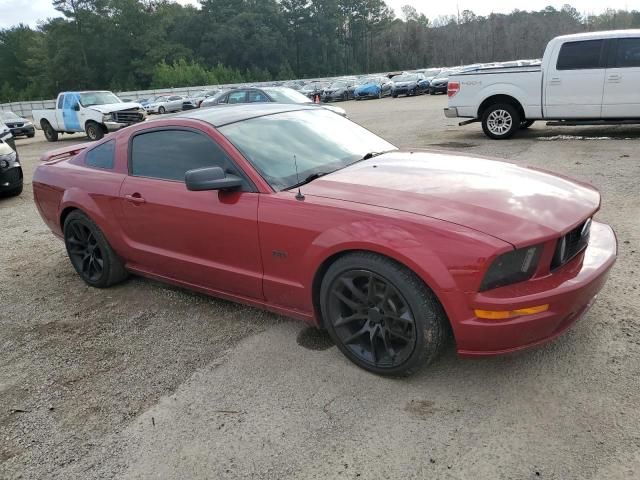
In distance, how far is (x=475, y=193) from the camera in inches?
115

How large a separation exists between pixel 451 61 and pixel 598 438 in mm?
118498

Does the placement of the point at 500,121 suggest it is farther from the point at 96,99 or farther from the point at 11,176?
the point at 96,99

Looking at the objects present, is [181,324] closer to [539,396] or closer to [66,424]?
[66,424]

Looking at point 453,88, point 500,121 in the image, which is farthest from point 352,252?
point 453,88

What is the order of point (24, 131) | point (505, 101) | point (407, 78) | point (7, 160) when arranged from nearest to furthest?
point (7, 160)
point (505, 101)
point (24, 131)
point (407, 78)

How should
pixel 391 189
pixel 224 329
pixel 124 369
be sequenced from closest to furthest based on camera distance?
1. pixel 391 189
2. pixel 124 369
3. pixel 224 329

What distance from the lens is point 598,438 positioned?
2385 millimetres

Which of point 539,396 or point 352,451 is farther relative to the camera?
point 539,396

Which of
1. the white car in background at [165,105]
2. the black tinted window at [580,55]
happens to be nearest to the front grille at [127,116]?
the black tinted window at [580,55]

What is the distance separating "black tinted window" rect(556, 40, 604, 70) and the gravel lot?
696 centimetres

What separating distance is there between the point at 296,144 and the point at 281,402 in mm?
1748

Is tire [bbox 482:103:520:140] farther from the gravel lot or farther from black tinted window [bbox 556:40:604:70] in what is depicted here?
the gravel lot

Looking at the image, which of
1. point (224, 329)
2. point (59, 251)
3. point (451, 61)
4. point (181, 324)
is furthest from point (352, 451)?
point (451, 61)

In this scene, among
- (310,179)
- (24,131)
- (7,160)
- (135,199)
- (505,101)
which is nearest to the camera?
(310,179)
